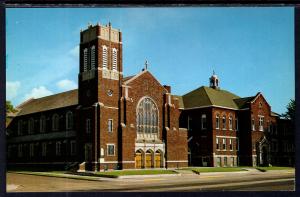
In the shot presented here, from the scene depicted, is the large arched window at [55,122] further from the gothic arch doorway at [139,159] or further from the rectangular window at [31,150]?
the gothic arch doorway at [139,159]

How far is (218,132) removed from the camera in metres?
46.5

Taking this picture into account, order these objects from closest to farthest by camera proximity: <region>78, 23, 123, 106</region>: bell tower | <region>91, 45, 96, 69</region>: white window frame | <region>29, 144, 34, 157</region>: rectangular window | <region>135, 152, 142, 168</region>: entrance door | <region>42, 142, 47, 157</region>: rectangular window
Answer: <region>78, 23, 123, 106</region>: bell tower
<region>91, 45, 96, 69</region>: white window frame
<region>135, 152, 142, 168</region>: entrance door
<region>42, 142, 47, 157</region>: rectangular window
<region>29, 144, 34, 157</region>: rectangular window

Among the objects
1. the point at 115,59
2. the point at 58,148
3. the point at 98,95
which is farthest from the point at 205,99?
the point at 58,148

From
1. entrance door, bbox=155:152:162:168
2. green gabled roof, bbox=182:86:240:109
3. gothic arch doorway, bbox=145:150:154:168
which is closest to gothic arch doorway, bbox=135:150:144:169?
gothic arch doorway, bbox=145:150:154:168

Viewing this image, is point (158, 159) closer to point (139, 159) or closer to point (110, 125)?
point (139, 159)

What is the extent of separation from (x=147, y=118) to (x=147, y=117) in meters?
0.09

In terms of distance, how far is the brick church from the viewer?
38.4 m

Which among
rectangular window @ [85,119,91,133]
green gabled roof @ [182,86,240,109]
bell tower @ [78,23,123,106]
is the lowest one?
rectangular window @ [85,119,91,133]

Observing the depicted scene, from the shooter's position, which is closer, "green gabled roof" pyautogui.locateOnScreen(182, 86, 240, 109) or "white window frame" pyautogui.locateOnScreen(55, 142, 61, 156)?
"white window frame" pyautogui.locateOnScreen(55, 142, 61, 156)

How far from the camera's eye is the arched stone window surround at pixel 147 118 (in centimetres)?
4109

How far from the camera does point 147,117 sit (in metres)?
42.0

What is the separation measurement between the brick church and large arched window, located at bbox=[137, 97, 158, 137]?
0.28ft

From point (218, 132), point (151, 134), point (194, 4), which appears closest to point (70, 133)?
point (151, 134)

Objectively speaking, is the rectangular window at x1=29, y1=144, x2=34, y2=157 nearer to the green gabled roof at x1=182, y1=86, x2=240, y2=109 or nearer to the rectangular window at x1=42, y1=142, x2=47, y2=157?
the rectangular window at x1=42, y1=142, x2=47, y2=157
